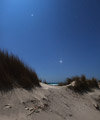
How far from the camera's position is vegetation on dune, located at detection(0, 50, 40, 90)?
2.85 m

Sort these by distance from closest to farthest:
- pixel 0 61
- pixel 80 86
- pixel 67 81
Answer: pixel 0 61, pixel 80 86, pixel 67 81

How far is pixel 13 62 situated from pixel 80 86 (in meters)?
3.69

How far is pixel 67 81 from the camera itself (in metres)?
6.88

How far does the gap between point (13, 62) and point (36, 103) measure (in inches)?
77.0

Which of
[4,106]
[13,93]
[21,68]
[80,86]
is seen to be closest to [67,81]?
[80,86]

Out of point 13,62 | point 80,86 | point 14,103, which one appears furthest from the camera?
point 80,86

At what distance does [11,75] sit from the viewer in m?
3.37

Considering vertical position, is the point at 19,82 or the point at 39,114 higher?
the point at 19,82

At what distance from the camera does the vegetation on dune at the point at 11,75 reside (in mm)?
2851

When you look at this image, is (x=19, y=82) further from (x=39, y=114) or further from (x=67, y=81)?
(x=67, y=81)

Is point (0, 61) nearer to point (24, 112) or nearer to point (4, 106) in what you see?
point (4, 106)

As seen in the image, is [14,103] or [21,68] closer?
[14,103]

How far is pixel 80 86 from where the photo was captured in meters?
5.57

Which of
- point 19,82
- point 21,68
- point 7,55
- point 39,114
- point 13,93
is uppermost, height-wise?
point 7,55
